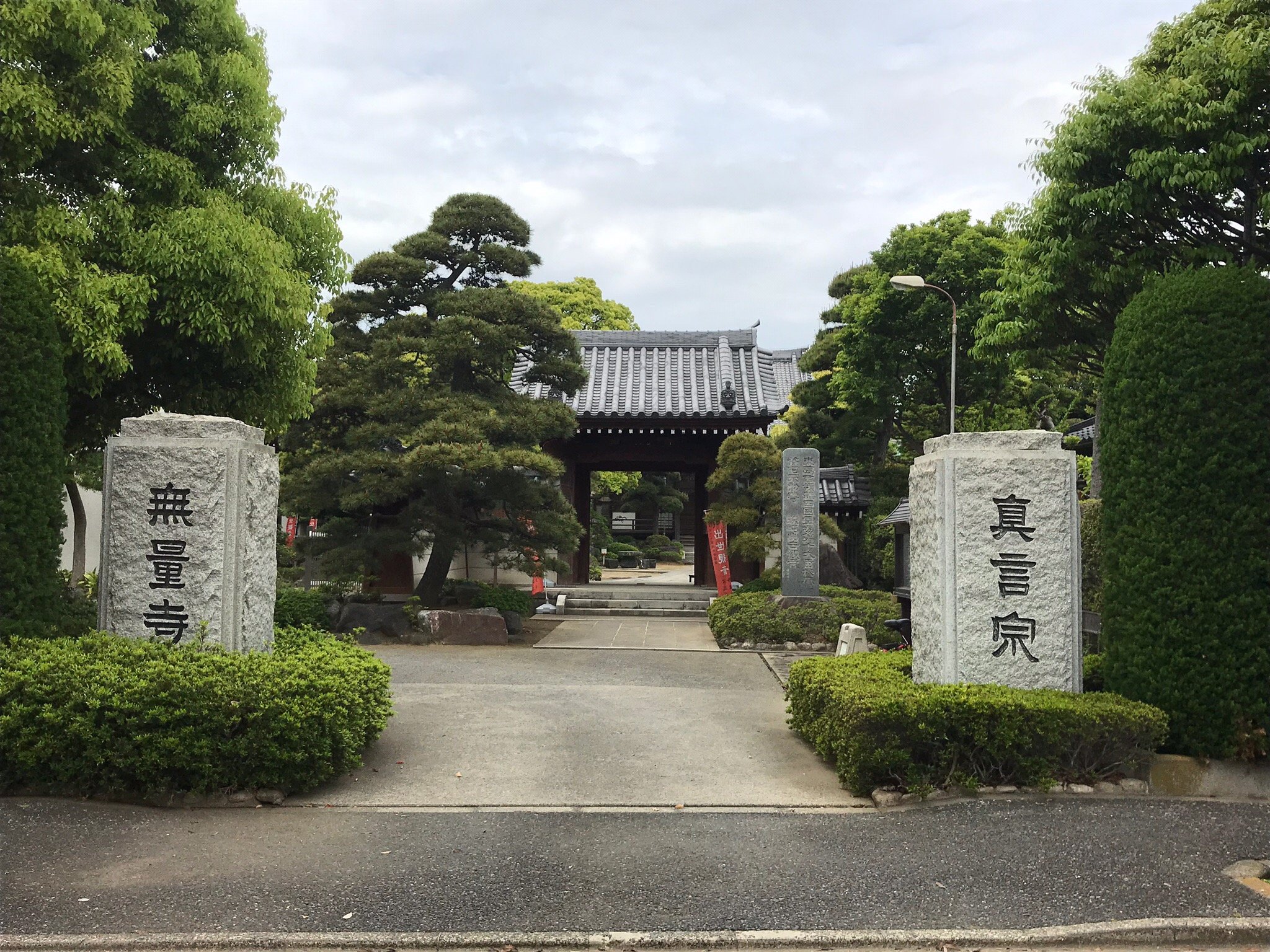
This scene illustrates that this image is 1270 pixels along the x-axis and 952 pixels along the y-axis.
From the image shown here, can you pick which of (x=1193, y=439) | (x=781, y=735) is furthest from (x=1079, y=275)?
(x=781, y=735)

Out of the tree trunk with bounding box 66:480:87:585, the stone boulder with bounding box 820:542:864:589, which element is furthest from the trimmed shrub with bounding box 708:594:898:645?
the tree trunk with bounding box 66:480:87:585

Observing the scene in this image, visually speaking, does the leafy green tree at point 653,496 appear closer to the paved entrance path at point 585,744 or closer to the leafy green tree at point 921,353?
the leafy green tree at point 921,353

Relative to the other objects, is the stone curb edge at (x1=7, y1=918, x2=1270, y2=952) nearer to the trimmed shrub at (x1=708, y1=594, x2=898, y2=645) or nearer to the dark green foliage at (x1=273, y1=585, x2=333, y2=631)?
the trimmed shrub at (x1=708, y1=594, x2=898, y2=645)

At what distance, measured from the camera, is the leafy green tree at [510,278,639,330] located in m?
32.3

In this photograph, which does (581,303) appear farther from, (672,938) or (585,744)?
(672,938)

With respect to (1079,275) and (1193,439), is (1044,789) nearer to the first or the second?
(1193,439)

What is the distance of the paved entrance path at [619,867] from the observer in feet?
13.3

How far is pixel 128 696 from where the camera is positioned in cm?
546

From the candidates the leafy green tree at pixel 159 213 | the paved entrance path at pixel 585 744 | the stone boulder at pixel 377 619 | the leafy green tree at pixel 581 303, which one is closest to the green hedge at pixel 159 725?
the paved entrance path at pixel 585 744

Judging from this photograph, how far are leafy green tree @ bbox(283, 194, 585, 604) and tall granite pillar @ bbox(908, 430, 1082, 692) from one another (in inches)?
328

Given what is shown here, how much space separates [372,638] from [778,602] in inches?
255

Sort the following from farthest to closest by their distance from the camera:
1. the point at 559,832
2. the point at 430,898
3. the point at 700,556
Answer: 1. the point at 700,556
2. the point at 559,832
3. the point at 430,898

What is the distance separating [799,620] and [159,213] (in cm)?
1039

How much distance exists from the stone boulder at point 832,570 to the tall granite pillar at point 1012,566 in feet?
43.3
